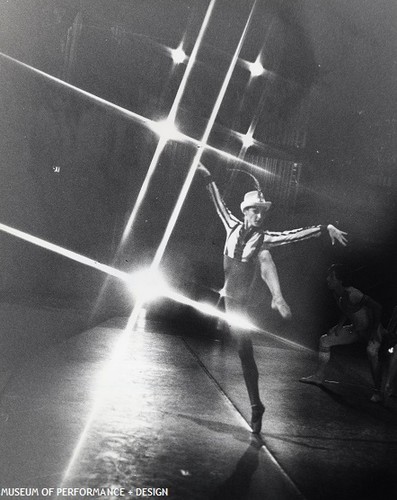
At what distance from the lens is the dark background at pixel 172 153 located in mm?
11672

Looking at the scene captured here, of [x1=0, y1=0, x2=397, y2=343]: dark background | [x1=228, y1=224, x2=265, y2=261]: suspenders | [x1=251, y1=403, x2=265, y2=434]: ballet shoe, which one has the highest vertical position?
[x1=0, y1=0, x2=397, y2=343]: dark background

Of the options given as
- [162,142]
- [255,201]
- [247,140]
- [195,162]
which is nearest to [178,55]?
[162,142]

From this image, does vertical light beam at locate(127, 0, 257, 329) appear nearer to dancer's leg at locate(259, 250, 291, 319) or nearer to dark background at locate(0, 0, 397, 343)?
dark background at locate(0, 0, 397, 343)

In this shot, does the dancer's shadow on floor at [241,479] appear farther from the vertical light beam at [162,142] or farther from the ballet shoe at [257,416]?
the vertical light beam at [162,142]

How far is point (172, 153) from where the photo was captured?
50.3 ft

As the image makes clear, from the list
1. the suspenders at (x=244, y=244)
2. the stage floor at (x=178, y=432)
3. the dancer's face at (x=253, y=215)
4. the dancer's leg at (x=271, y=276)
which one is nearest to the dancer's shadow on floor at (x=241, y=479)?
the stage floor at (x=178, y=432)

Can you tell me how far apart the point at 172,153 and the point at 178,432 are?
458 inches

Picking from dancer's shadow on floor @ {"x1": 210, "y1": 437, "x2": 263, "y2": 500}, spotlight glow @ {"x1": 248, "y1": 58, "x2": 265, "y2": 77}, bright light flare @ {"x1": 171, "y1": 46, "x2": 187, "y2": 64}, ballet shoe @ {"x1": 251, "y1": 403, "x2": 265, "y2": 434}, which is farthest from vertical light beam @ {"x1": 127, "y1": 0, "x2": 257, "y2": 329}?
dancer's shadow on floor @ {"x1": 210, "y1": 437, "x2": 263, "y2": 500}

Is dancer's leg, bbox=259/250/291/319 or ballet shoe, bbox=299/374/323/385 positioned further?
ballet shoe, bbox=299/374/323/385

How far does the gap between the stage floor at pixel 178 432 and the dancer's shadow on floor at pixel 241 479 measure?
1 cm

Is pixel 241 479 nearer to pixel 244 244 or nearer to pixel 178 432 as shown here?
pixel 178 432

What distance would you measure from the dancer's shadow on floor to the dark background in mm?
7135

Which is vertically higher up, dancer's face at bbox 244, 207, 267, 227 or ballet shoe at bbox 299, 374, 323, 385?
dancer's face at bbox 244, 207, 267, 227

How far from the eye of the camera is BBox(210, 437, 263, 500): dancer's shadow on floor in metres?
3.38
